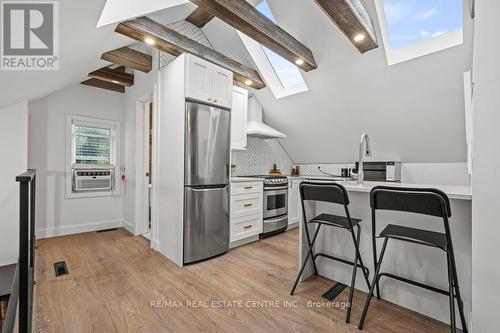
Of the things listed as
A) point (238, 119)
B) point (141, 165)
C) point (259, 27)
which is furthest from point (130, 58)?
A: point (259, 27)

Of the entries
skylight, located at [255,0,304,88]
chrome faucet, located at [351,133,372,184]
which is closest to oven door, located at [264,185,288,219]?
chrome faucet, located at [351,133,372,184]

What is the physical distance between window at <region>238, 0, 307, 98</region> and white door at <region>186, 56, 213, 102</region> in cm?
119

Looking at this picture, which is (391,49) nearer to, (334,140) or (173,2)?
(334,140)

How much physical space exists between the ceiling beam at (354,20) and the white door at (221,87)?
1.37 m

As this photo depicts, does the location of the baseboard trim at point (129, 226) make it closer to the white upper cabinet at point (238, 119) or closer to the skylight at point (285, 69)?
the white upper cabinet at point (238, 119)

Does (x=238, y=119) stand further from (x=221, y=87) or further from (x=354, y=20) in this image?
(x=354, y=20)

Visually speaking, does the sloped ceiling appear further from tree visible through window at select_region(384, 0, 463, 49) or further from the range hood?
the range hood

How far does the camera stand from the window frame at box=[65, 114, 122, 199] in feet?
11.8

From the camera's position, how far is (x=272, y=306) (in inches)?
71.1

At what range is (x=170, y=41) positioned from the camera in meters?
2.59

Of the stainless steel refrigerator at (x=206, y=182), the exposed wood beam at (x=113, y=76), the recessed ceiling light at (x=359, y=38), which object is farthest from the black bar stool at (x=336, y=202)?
the exposed wood beam at (x=113, y=76)

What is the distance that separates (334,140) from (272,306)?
10.0ft

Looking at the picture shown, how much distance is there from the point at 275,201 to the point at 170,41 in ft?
8.79

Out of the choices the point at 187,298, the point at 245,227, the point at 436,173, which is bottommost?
the point at 187,298
